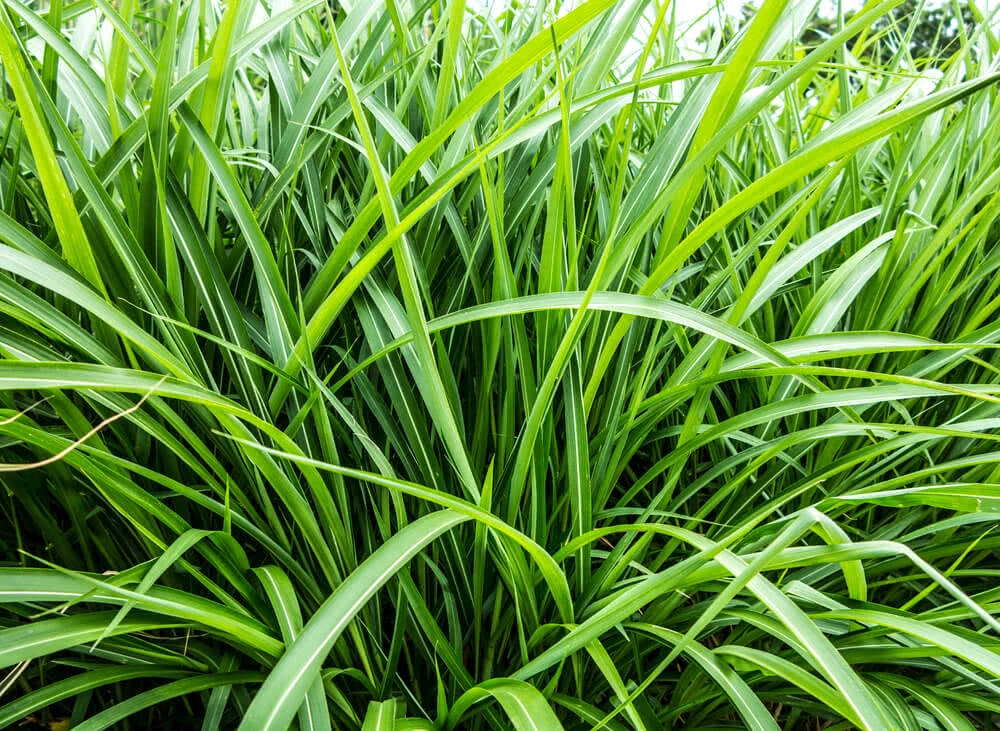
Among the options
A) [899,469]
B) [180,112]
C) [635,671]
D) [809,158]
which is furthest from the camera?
[899,469]

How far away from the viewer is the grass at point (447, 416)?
0.43 metres

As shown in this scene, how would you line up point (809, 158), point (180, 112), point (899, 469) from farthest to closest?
point (899, 469) → point (180, 112) → point (809, 158)

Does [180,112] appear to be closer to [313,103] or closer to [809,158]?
[313,103]

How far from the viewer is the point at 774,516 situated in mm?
708

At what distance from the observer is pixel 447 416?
47cm

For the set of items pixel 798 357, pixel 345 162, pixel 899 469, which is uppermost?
pixel 345 162

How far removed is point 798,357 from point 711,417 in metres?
0.22

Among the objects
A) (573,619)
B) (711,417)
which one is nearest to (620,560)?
(573,619)

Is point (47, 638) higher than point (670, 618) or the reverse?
higher

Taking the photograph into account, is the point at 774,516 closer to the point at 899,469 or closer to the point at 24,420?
the point at 899,469

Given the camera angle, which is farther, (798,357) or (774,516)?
(774,516)

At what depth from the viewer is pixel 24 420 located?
512 mm

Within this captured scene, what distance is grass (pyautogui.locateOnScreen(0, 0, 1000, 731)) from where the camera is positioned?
0.43m

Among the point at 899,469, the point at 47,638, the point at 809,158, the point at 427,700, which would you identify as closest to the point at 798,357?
the point at 809,158
